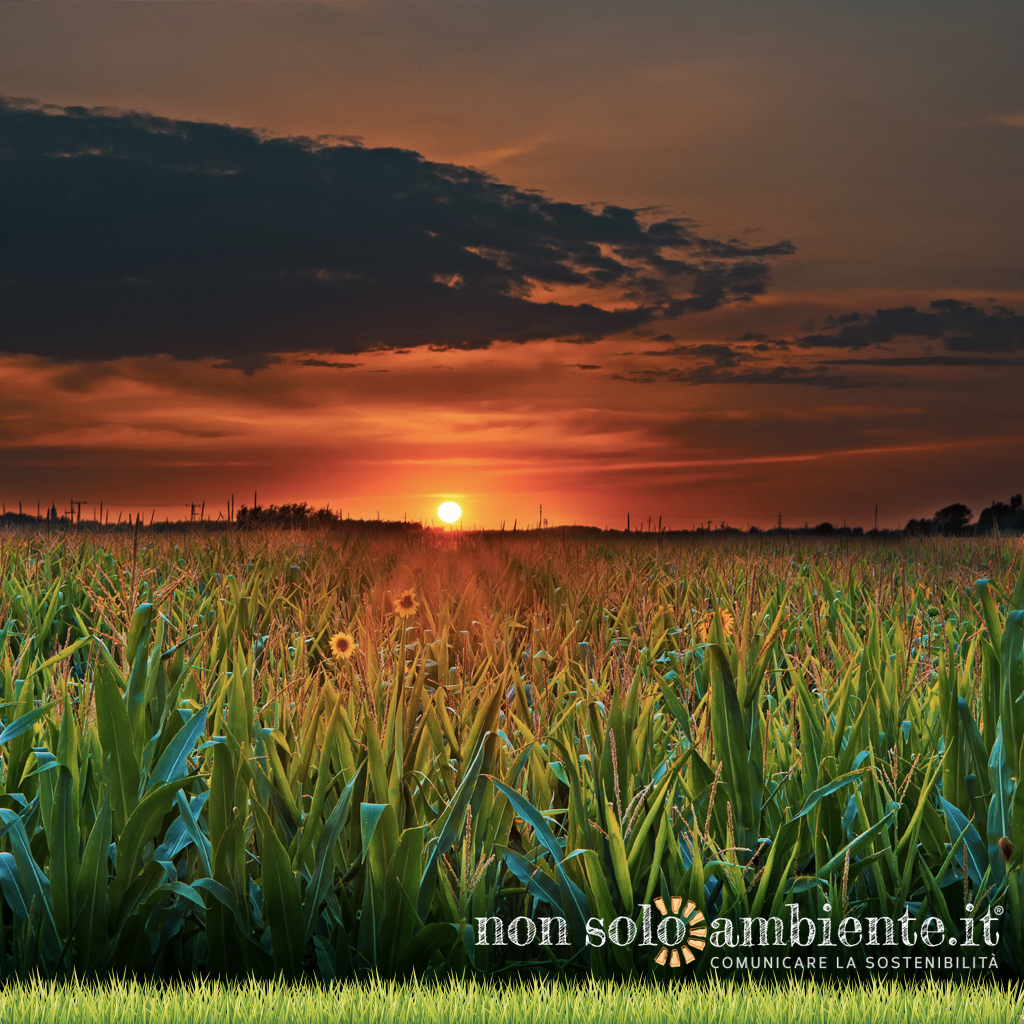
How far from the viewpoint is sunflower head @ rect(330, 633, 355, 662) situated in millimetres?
3835

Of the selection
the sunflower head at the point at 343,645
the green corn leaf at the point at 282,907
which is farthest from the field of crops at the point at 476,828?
the sunflower head at the point at 343,645

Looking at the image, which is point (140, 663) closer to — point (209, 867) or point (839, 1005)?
point (209, 867)

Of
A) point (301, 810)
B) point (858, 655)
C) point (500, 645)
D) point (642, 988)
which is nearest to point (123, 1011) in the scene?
point (301, 810)

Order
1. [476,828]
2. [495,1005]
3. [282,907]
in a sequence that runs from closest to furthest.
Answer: [495,1005], [282,907], [476,828]

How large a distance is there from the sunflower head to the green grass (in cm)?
193

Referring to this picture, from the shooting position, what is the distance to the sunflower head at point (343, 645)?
12.6 feet

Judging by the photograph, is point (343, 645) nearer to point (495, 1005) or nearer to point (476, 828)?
point (476, 828)

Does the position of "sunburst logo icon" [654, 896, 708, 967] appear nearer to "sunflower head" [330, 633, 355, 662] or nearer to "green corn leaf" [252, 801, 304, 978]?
"green corn leaf" [252, 801, 304, 978]

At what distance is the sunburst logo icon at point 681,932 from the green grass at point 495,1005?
7.5 inches

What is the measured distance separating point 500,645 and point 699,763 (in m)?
1.94

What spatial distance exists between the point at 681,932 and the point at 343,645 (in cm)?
255

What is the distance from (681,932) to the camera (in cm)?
216

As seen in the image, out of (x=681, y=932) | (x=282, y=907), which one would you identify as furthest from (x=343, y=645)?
(x=681, y=932)

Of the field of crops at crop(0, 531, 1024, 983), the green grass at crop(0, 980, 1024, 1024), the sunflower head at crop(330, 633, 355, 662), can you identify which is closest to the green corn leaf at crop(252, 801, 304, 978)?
the field of crops at crop(0, 531, 1024, 983)
